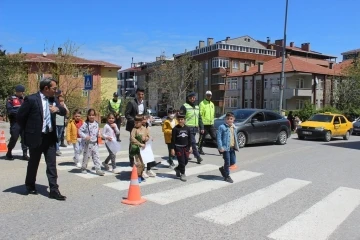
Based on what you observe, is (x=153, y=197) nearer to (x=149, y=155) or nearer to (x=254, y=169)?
(x=149, y=155)

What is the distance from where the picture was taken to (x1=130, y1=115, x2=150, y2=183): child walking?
7273 millimetres

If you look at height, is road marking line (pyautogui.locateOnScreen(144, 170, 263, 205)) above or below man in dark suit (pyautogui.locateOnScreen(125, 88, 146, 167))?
below

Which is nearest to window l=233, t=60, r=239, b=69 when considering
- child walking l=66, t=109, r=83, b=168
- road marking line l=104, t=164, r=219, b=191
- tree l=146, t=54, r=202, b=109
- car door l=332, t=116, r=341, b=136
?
tree l=146, t=54, r=202, b=109

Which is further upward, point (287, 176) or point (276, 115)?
point (276, 115)

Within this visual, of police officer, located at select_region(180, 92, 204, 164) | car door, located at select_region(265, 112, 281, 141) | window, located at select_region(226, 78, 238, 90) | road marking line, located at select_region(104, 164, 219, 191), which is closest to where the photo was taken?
road marking line, located at select_region(104, 164, 219, 191)

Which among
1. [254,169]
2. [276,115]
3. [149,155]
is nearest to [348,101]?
[276,115]

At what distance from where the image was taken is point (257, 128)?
48.5 feet

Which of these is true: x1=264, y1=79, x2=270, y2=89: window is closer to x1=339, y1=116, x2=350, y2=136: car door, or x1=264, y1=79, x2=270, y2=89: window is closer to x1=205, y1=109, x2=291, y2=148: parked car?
x1=339, y1=116, x2=350, y2=136: car door

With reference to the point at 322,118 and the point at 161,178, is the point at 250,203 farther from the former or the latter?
the point at 322,118

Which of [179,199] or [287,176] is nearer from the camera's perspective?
[179,199]

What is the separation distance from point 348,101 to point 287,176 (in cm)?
4435

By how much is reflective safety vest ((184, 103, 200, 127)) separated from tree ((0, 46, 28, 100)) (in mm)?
26442

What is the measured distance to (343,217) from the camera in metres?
5.58

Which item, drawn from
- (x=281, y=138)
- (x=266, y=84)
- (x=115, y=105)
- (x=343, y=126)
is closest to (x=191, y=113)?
(x=115, y=105)
